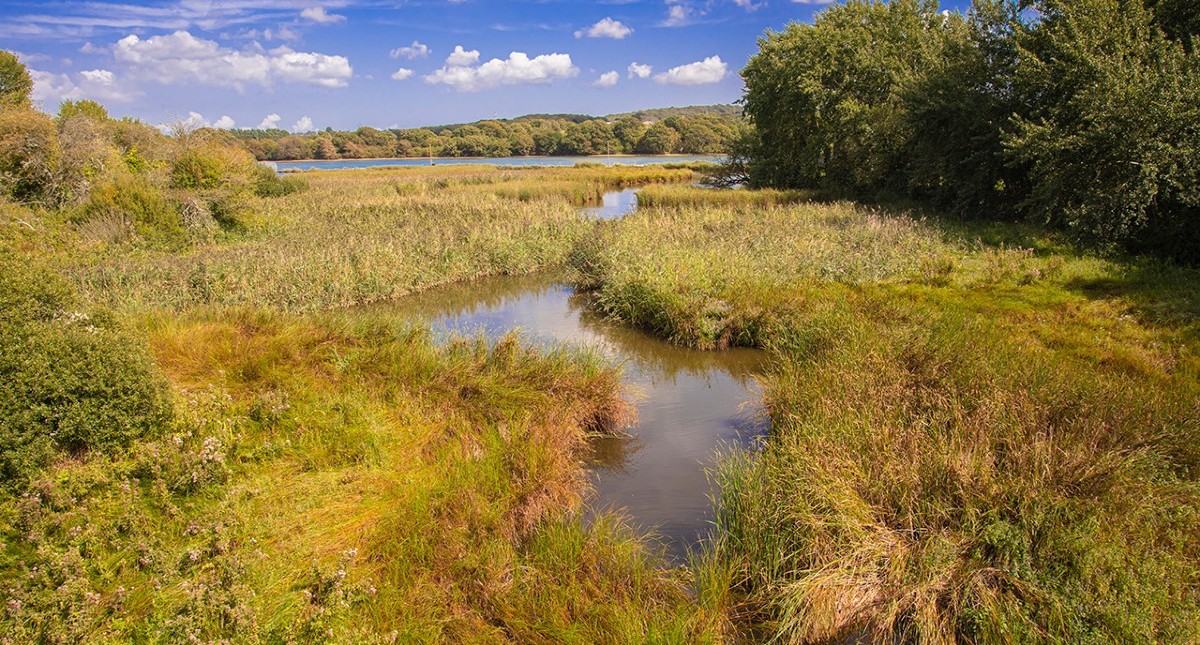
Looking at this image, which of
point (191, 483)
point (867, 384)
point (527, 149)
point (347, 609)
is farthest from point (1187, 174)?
point (527, 149)

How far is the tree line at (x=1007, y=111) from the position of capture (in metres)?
12.6

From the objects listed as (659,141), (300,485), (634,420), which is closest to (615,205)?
(634,420)

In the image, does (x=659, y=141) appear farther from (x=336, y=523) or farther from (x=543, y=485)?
(x=336, y=523)

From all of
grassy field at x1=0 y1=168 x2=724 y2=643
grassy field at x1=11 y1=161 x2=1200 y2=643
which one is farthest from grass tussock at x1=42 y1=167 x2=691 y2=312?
grassy field at x1=11 y1=161 x2=1200 y2=643

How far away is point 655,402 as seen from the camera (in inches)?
364

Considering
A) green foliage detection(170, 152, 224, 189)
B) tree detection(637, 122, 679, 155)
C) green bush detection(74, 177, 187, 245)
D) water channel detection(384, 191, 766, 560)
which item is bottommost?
water channel detection(384, 191, 766, 560)

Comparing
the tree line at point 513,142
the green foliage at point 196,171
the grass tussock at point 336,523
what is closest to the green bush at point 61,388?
the grass tussock at point 336,523

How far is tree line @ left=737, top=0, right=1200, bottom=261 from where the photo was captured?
494 inches

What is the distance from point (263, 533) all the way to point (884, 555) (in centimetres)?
495

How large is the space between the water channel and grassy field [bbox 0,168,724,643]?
1.60ft

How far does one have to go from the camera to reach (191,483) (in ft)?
17.6

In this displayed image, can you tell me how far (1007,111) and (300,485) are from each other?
20.1 meters

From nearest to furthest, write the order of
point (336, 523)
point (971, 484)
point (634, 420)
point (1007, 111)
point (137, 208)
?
point (971, 484), point (336, 523), point (634, 420), point (137, 208), point (1007, 111)

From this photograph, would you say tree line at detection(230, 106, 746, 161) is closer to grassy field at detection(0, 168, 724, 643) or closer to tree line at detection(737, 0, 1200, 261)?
tree line at detection(737, 0, 1200, 261)
